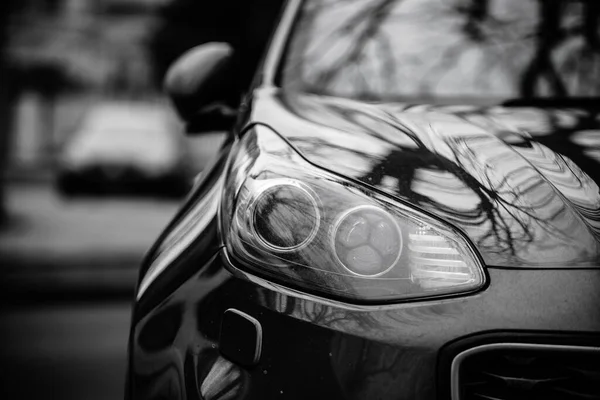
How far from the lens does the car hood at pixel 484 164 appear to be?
1385 millimetres

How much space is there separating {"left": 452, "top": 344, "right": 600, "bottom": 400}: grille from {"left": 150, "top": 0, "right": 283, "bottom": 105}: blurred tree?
14268mm

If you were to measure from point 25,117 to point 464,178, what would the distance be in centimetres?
2686

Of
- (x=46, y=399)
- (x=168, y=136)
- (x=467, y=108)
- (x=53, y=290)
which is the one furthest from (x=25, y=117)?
(x=467, y=108)

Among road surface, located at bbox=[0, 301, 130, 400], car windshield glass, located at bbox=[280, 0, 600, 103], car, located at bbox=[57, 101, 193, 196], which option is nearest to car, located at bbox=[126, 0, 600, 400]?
car windshield glass, located at bbox=[280, 0, 600, 103]

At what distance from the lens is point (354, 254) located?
141 centimetres

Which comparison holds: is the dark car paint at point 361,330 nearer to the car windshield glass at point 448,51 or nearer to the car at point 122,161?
the car windshield glass at point 448,51

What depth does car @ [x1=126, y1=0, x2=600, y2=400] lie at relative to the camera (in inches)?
51.3

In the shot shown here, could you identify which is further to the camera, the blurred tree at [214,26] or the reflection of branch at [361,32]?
the blurred tree at [214,26]

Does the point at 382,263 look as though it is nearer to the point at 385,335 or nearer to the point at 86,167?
the point at 385,335

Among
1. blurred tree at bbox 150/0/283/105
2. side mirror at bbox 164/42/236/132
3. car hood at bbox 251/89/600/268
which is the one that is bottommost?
blurred tree at bbox 150/0/283/105

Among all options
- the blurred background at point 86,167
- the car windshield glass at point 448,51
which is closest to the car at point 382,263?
the car windshield glass at point 448,51

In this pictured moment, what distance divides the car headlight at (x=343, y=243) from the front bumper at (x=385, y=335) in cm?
3

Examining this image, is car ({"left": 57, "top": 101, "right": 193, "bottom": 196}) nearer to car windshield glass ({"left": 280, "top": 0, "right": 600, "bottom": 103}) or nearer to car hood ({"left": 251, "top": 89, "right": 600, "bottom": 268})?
car windshield glass ({"left": 280, "top": 0, "right": 600, "bottom": 103})

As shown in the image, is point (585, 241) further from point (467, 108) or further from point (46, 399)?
point (46, 399)
